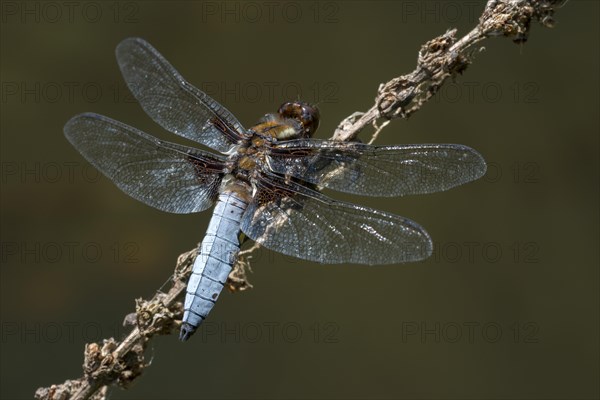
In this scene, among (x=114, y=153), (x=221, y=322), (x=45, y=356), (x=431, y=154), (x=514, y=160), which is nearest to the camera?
(x=431, y=154)

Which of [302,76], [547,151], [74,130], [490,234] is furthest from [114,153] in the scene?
[547,151]

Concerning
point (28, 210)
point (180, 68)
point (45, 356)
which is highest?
point (180, 68)

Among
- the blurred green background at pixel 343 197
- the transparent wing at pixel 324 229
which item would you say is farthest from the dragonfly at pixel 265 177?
the blurred green background at pixel 343 197

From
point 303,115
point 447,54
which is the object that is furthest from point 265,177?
point 447,54

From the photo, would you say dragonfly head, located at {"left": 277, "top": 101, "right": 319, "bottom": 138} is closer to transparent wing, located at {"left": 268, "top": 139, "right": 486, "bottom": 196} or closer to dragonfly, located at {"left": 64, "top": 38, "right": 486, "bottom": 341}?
dragonfly, located at {"left": 64, "top": 38, "right": 486, "bottom": 341}

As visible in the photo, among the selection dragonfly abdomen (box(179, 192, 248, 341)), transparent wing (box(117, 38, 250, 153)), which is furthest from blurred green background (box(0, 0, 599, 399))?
dragonfly abdomen (box(179, 192, 248, 341))

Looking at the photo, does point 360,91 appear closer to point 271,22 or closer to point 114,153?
point 271,22

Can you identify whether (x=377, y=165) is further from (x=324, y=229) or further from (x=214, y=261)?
(x=214, y=261)
